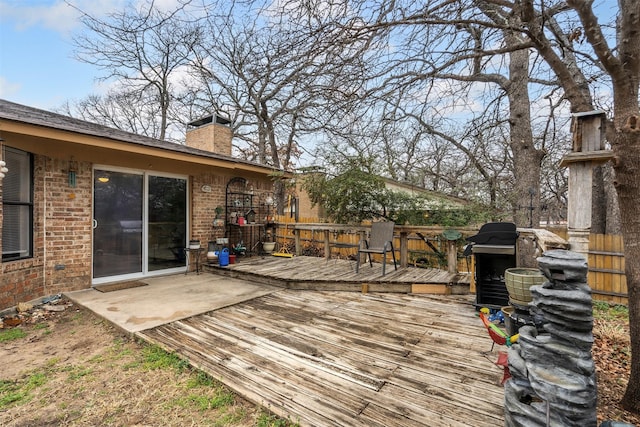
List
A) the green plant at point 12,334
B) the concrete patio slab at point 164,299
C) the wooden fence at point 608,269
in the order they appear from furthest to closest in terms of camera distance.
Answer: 1. the wooden fence at point 608,269
2. the concrete patio slab at point 164,299
3. the green plant at point 12,334

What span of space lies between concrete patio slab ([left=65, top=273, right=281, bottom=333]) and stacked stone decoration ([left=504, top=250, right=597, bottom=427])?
11.3 feet

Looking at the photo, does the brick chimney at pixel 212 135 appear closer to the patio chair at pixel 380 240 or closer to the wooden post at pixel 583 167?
the patio chair at pixel 380 240

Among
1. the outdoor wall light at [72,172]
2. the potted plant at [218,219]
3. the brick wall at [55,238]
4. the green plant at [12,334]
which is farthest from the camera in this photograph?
the potted plant at [218,219]

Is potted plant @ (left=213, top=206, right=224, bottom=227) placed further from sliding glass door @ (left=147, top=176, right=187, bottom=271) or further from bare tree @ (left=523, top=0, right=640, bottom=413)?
bare tree @ (left=523, top=0, right=640, bottom=413)

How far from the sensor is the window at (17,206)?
395cm

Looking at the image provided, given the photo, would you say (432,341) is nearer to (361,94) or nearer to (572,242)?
(572,242)

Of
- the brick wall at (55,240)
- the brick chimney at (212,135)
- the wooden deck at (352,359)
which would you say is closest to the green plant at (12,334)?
the brick wall at (55,240)

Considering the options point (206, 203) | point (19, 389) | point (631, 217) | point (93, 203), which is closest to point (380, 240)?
point (631, 217)

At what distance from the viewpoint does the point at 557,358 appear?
1440mm

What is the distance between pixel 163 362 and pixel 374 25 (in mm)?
3690

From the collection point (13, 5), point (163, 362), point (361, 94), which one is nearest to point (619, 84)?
point (361, 94)

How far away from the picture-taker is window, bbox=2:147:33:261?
395cm

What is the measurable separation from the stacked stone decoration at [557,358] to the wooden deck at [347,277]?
330 cm

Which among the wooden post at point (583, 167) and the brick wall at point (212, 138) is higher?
the brick wall at point (212, 138)
